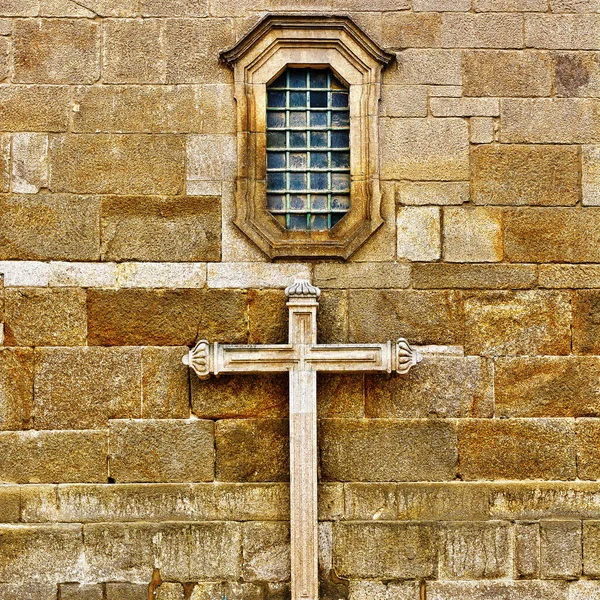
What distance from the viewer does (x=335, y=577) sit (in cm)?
520

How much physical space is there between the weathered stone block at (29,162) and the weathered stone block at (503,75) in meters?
2.69

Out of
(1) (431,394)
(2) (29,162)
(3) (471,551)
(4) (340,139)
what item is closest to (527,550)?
(3) (471,551)

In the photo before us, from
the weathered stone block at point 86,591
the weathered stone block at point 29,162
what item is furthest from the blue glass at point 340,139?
the weathered stone block at point 86,591

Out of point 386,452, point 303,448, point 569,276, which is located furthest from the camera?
point 569,276

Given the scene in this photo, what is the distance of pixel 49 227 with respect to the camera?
209 inches

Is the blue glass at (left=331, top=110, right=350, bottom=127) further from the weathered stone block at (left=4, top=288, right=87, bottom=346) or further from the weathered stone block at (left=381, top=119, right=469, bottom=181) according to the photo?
the weathered stone block at (left=4, top=288, right=87, bottom=346)

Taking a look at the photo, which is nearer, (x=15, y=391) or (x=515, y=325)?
(x=15, y=391)

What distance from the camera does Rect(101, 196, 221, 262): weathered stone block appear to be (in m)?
5.31

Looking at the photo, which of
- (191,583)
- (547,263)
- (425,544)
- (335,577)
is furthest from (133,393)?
(547,263)

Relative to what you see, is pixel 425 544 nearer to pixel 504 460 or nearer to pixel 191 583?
pixel 504 460

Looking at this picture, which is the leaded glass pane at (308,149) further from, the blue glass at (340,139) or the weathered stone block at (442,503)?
the weathered stone block at (442,503)

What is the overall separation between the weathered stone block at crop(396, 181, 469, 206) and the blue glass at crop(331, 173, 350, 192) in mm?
332

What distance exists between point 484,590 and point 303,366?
5.76 ft

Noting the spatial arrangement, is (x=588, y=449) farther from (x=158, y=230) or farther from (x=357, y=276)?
(x=158, y=230)
